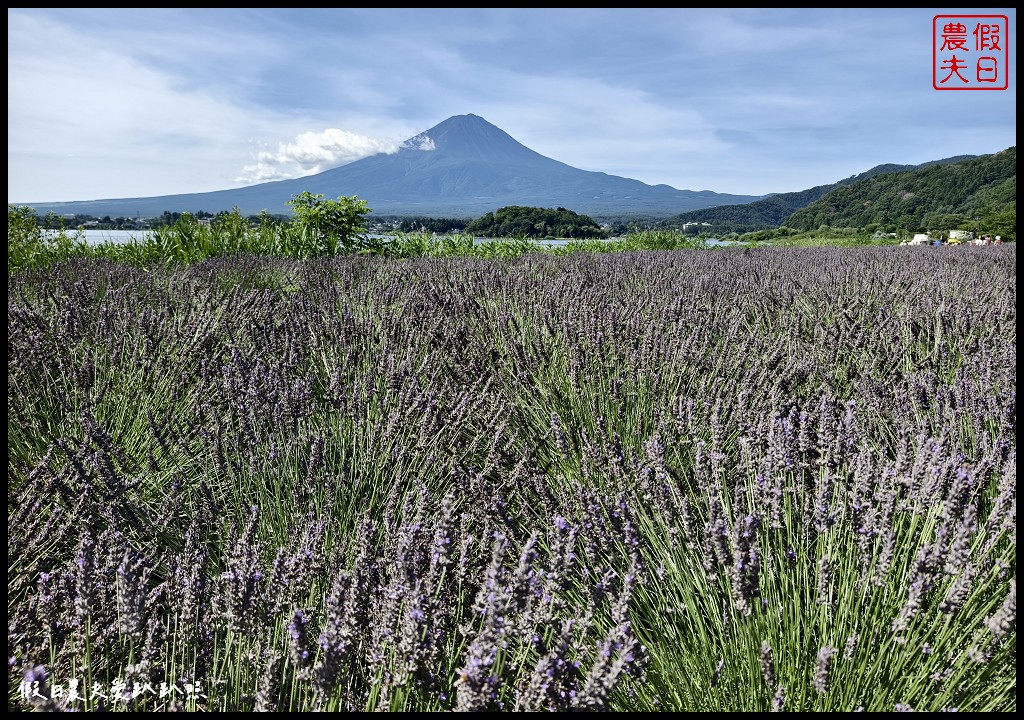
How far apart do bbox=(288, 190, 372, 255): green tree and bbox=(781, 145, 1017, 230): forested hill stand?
190ft

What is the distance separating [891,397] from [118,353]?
3515mm

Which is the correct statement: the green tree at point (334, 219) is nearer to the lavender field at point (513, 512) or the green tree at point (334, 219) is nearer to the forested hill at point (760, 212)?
the lavender field at point (513, 512)

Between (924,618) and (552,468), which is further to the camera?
(552,468)

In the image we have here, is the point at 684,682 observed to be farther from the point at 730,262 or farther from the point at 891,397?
the point at 730,262

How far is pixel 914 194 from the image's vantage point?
64688 mm

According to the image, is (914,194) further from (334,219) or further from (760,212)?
(334,219)

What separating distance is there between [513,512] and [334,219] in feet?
34.1

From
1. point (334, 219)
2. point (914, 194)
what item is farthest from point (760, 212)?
point (334, 219)

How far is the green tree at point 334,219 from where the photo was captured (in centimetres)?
1082

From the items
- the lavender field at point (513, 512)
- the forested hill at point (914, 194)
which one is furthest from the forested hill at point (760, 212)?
the lavender field at point (513, 512)

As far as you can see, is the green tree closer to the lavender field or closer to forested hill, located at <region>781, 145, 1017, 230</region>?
the lavender field

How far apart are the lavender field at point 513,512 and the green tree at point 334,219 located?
7.35 meters

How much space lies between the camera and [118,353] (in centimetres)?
287

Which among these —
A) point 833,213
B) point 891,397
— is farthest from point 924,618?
point 833,213
